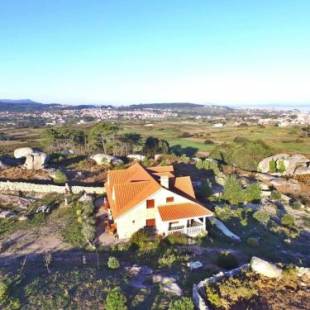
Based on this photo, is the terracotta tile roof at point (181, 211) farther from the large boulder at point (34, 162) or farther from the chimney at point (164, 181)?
the large boulder at point (34, 162)

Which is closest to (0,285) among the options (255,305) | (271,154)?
(255,305)

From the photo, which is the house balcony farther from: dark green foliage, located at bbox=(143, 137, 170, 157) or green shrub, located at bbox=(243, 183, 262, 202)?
dark green foliage, located at bbox=(143, 137, 170, 157)

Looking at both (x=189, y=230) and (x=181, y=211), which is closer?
(x=189, y=230)

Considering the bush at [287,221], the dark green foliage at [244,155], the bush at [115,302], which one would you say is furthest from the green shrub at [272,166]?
the bush at [115,302]

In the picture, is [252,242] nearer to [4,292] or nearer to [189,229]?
[189,229]

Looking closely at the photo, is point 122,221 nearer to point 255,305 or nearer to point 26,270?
point 26,270

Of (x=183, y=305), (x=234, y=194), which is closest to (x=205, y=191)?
(x=234, y=194)

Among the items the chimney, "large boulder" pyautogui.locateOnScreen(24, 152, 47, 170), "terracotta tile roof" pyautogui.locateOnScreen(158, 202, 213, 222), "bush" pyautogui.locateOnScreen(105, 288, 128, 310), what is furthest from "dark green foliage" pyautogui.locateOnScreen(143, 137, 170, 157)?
"bush" pyautogui.locateOnScreen(105, 288, 128, 310)
